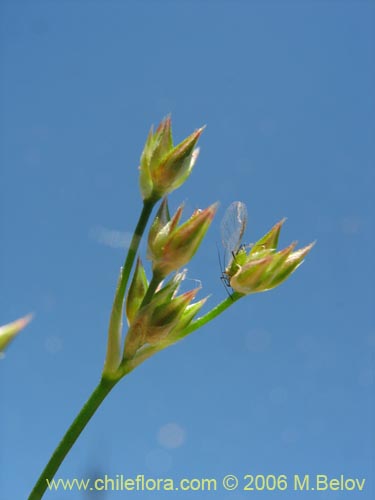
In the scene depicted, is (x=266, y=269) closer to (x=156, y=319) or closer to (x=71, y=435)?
(x=156, y=319)

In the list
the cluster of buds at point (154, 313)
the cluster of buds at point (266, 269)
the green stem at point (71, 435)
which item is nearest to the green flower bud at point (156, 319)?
the cluster of buds at point (154, 313)

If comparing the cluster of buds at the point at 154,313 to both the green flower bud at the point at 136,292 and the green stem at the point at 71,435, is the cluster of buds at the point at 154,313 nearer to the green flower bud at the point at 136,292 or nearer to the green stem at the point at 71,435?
the green flower bud at the point at 136,292

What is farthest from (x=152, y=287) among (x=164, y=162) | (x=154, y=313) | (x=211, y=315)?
(x=164, y=162)

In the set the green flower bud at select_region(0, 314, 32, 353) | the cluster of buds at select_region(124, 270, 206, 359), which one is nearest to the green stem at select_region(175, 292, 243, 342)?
the cluster of buds at select_region(124, 270, 206, 359)

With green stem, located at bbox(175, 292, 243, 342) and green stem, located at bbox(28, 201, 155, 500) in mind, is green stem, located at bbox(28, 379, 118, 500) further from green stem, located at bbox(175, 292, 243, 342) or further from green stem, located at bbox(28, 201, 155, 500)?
green stem, located at bbox(175, 292, 243, 342)

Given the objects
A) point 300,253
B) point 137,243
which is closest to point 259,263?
point 300,253

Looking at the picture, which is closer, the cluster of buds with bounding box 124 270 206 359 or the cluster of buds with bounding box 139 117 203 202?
the cluster of buds with bounding box 124 270 206 359
